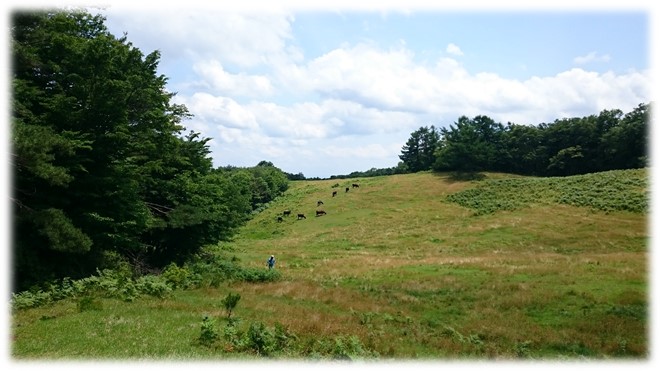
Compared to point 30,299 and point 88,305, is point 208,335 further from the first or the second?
point 30,299

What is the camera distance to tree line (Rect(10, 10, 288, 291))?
1905 centimetres

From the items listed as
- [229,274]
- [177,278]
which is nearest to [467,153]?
[229,274]

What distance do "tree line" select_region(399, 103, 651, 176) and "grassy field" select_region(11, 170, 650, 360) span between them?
38.8 metres

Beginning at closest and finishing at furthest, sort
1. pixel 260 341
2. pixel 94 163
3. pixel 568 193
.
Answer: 1. pixel 260 341
2. pixel 94 163
3. pixel 568 193

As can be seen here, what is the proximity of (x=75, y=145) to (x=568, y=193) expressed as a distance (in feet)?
237

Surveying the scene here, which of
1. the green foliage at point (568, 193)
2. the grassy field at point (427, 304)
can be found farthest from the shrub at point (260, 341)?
the green foliage at point (568, 193)

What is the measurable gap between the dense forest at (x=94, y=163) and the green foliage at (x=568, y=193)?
4891 cm

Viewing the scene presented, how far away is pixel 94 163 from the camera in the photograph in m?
23.5

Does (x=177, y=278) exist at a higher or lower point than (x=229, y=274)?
higher

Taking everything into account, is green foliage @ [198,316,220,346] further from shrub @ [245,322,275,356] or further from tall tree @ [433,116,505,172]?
tall tree @ [433,116,505,172]

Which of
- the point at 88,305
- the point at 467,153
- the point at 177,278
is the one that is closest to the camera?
the point at 88,305

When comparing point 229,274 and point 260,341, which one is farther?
point 229,274

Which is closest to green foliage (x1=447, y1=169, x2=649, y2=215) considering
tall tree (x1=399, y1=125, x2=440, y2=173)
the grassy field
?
the grassy field

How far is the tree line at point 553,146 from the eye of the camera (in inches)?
3467
